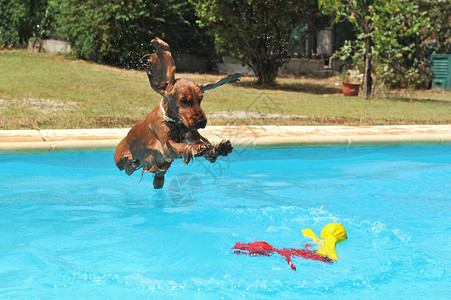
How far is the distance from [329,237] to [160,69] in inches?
87.8

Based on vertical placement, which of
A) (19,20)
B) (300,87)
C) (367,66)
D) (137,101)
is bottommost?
(300,87)

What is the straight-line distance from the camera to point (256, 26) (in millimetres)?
17266

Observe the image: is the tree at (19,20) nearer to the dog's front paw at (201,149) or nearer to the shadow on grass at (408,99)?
the shadow on grass at (408,99)

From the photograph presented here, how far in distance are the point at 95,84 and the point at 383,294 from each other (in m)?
11.8

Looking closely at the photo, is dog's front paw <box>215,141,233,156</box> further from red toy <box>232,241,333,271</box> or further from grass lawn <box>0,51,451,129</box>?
grass lawn <box>0,51,451,129</box>

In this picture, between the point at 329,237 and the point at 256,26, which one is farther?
the point at 256,26

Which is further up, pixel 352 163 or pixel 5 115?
pixel 5 115

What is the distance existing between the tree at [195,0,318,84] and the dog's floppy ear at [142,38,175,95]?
1273 centimetres

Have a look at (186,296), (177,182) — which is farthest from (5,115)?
(186,296)

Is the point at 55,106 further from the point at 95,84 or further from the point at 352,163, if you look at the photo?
→ the point at 352,163

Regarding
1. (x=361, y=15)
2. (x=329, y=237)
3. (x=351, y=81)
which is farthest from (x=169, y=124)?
(x=351, y=81)

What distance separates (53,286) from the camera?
15.0ft

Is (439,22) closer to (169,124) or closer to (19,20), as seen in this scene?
(19,20)

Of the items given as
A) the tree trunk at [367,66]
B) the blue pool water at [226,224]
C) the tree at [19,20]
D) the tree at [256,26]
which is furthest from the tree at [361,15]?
the tree at [19,20]
